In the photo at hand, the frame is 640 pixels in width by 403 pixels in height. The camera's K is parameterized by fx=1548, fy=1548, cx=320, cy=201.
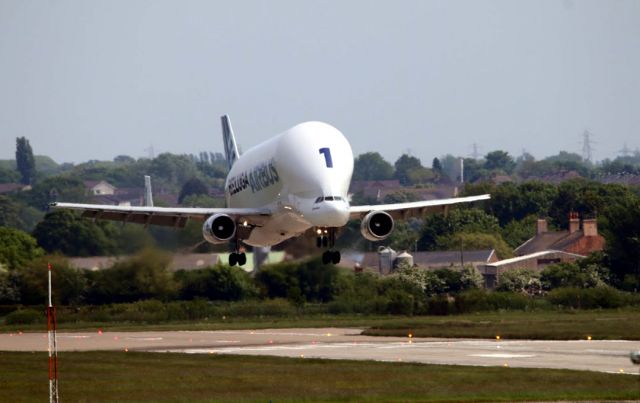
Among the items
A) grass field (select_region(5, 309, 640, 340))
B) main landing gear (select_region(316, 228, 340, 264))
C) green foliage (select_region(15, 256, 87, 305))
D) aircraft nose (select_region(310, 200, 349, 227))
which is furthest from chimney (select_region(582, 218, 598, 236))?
aircraft nose (select_region(310, 200, 349, 227))

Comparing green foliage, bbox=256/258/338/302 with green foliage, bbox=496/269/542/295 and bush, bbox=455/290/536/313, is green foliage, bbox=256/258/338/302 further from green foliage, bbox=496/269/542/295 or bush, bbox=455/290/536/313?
green foliage, bbox=496/269/542/295

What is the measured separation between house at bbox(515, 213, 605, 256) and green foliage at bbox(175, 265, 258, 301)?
1951 inches

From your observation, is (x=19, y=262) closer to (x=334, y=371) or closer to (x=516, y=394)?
(x=334, y=371)

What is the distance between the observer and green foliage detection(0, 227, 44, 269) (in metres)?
96.9

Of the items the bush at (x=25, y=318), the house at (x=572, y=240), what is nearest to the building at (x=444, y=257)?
the house at (x=572, y=240)

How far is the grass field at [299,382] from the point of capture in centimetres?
4388

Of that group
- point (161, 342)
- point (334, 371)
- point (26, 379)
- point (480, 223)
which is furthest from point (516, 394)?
point (480, 223)

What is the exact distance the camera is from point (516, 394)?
1709 inches

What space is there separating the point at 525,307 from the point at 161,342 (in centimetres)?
2698

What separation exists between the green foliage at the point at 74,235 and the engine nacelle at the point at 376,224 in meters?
18.6

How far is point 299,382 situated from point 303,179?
12842 mm

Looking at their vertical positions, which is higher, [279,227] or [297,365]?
[279,227]

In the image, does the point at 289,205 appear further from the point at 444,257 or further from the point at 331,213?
the point at 444,257

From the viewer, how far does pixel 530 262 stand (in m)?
131
